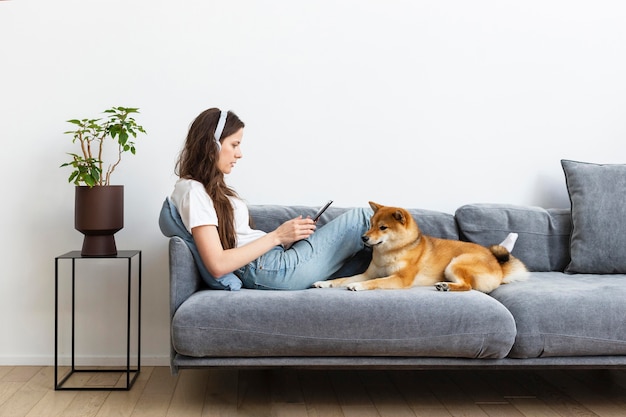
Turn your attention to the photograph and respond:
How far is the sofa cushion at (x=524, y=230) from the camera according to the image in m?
3.01

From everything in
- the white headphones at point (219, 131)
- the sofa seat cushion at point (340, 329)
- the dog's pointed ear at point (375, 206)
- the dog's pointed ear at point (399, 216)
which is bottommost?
the sofa seat cushion at point (340, 329)

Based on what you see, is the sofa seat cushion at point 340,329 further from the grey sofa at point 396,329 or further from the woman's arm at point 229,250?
the woman's arm at point 229,250

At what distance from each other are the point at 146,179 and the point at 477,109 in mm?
1650

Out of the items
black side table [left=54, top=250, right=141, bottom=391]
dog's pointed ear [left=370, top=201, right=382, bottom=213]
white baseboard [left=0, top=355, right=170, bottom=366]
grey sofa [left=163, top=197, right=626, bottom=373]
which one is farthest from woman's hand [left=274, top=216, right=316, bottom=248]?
white baseboard [left=0, top=355, right=170, bottom=366]

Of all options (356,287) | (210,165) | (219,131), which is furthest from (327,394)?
(219,131)

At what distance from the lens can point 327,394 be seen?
2.71 m

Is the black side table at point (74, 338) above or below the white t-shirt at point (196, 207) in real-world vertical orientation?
below

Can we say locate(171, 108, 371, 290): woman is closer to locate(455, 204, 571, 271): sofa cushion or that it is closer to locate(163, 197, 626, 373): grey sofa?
locate(163, 197, 626, 373): grey sofa

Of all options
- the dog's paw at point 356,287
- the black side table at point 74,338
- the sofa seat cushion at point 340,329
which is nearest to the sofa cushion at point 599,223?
the sofa seat cushion at point 340,329

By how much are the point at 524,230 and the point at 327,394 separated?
1.15 meters

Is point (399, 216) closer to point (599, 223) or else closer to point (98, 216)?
point (599, 223)

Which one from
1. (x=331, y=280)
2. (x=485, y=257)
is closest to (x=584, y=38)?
(x=485, y=257)

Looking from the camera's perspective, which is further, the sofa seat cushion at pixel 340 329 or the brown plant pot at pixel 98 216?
the brown plant pot at pixel 98 216

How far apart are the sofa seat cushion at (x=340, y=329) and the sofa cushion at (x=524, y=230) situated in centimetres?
71
